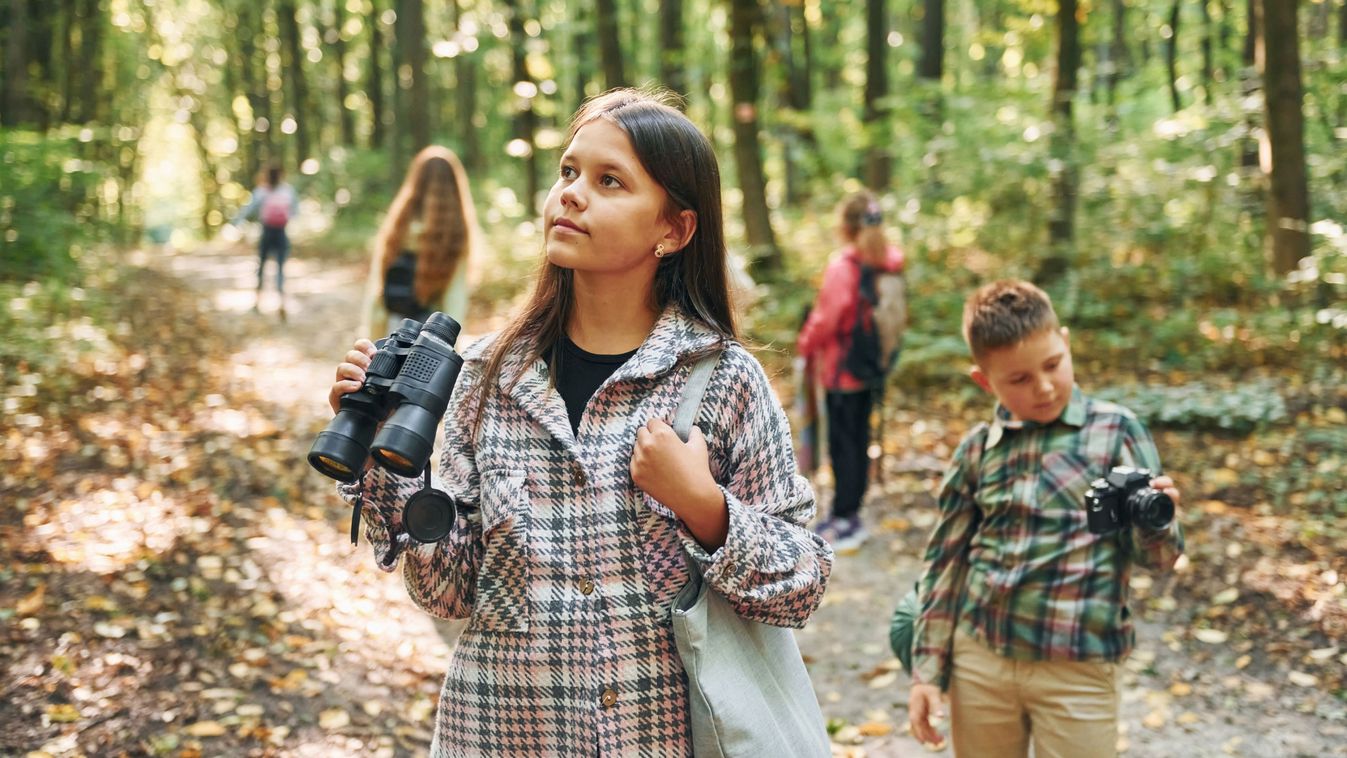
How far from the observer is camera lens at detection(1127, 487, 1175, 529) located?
8.95 ft

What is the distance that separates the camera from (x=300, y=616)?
5738 mm

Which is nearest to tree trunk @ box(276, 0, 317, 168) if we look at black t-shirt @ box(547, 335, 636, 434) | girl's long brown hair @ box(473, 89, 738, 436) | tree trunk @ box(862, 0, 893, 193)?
tree trunk @ box(862, 0, 893, 193)

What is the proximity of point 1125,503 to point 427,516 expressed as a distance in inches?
72.8

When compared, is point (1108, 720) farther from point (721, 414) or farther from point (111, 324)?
point (111, 324)

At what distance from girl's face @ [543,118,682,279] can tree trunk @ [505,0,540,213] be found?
52.2 ft

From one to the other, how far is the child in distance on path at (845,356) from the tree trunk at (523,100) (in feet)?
37.6

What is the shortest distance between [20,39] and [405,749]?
11357 millimetres

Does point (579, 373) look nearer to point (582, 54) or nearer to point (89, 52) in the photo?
point (89, 52)

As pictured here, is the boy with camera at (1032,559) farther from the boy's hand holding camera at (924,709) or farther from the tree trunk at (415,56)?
the tree trunk at (415,56)

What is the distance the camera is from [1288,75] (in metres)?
9.70

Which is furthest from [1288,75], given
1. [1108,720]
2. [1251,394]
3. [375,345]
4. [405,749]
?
[375,345]

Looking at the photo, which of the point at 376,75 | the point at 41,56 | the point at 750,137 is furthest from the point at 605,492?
the point at 376,75

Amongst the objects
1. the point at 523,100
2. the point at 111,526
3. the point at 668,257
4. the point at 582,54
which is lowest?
the point at 111,526

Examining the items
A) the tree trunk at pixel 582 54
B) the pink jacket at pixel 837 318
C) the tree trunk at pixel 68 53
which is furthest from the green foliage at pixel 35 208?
the tree trunk at pixel 582 54
